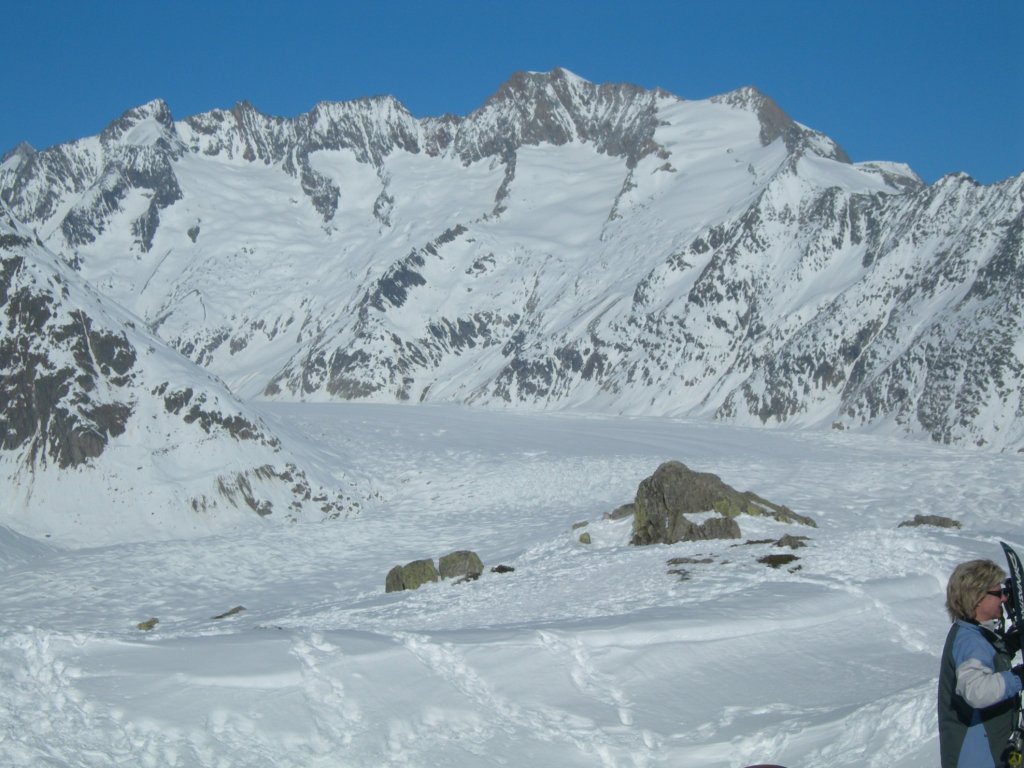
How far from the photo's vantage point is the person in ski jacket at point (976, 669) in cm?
682

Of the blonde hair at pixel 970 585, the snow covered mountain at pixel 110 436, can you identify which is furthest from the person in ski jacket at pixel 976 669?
the snow covered mountain at pixel 110 436

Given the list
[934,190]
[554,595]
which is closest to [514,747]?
[554,595]

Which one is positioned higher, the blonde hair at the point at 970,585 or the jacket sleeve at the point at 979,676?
the blonde hair at the point at 970,585

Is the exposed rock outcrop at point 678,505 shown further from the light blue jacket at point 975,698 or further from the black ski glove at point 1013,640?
the black ski glove at point 1013,640

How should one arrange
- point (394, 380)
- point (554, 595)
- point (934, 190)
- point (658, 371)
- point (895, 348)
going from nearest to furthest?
1. point (554, 595)
2. point (895, 348)
3. point (934, 190)
4. point (658, 371)
5. point (394, 380)

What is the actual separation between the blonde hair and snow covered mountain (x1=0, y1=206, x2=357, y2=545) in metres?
43.9

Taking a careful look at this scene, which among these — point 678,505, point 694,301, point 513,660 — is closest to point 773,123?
point 694,301

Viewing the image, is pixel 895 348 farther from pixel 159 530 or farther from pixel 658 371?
pixel 159 530

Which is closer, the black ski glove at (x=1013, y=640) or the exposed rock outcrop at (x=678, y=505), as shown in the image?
the black ski glove at (x=1013, y=640)

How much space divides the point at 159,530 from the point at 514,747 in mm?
38239

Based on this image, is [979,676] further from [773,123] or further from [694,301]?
[773,123]

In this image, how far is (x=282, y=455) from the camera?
5428 centimetres

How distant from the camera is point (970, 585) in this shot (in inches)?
273

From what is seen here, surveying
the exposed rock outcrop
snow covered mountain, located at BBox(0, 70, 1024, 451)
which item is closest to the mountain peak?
snow covered mountain, located at BBox(0, 70, 1024, 451)
